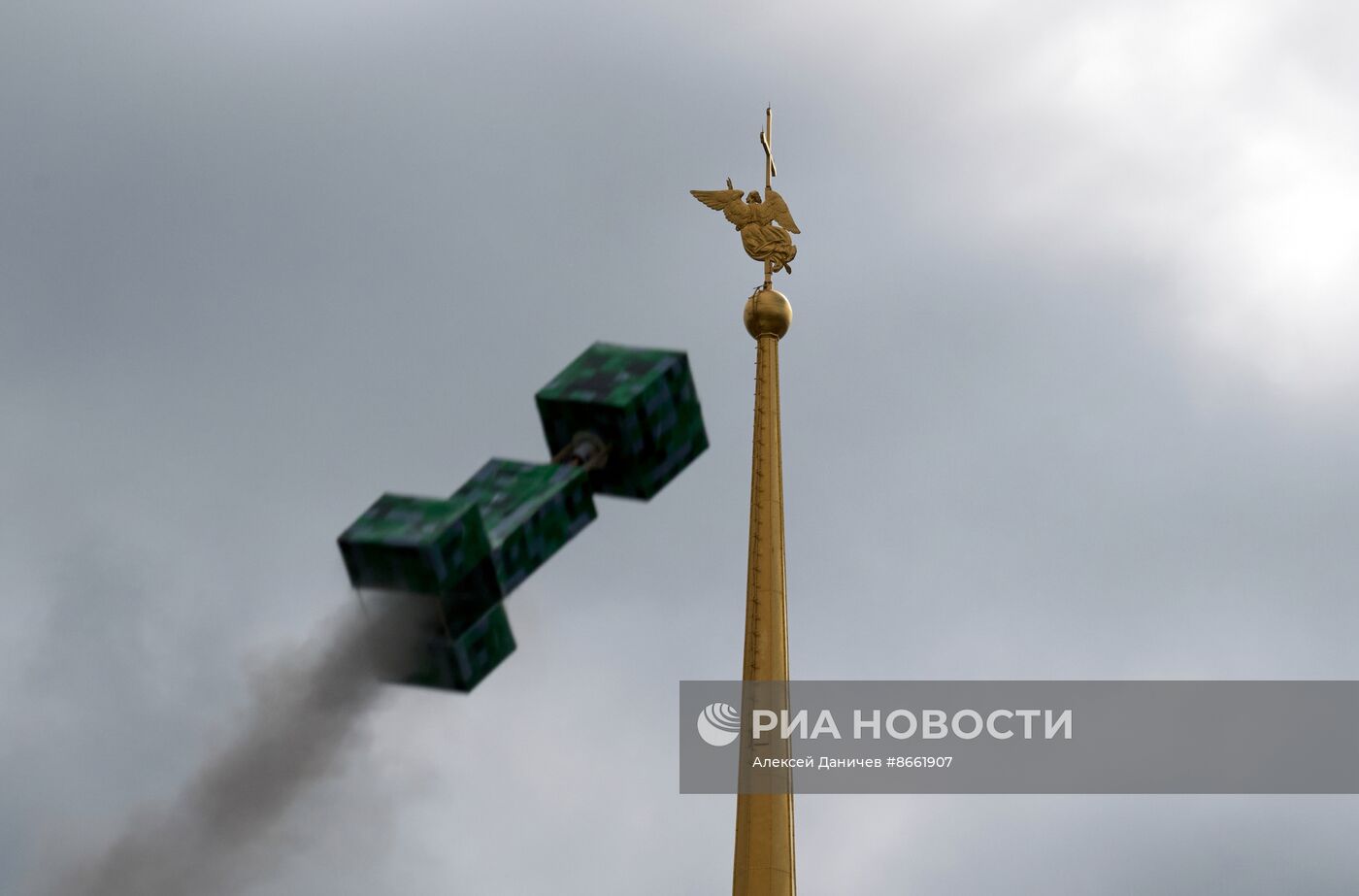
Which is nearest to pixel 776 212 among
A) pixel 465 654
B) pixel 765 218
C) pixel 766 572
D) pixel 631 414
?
pixel 765 218

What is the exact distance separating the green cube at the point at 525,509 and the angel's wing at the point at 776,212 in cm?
2029

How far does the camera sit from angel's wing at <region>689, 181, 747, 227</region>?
5872 cm

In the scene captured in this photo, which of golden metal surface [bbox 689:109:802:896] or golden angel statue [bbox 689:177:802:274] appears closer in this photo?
golden metal surface [bbox 689:109:802:896]

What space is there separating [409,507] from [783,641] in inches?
745

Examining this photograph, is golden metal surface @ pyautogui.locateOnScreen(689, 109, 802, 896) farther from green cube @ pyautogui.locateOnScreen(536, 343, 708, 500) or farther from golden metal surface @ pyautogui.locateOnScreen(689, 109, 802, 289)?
green cube @ pyautogui.locateOnScreen(536, 343, 708, 500)

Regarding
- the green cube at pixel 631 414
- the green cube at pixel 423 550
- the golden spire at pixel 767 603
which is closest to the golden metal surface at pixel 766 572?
the golden spire at pixel 767 603

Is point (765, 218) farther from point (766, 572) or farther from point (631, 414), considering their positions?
point (631, 414)

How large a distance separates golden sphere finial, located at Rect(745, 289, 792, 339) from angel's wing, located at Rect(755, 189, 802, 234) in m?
2.46

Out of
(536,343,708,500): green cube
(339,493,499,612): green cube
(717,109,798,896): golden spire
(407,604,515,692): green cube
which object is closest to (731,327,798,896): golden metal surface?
(717,109,798,896): golden spire

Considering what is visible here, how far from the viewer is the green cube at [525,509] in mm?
36812

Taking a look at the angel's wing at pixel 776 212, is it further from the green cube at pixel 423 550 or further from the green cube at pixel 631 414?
the green cube at pixel 423 550

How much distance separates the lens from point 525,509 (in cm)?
3759

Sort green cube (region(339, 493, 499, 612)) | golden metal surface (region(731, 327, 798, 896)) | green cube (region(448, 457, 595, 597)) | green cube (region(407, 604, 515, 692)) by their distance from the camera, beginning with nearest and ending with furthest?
green cube (region(339, 493, 499, 612)) < green cube (region(407, 604, 515, 692)) < green cube (region(448, 457, 595, 597)) < golden metal surface (region(731, 327, 798, 896))

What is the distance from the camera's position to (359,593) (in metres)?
36.1
